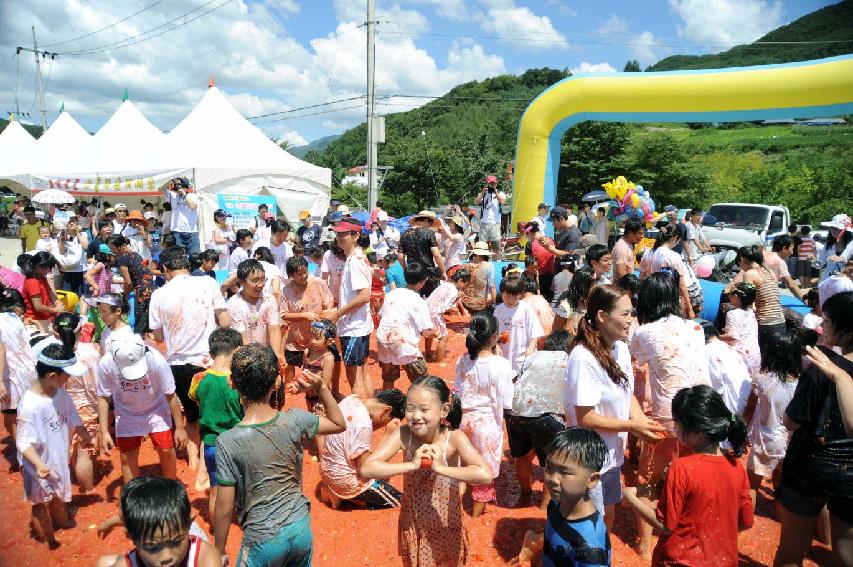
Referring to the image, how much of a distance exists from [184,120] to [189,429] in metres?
13.3

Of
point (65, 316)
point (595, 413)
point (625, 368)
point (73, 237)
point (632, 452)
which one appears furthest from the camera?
point (73, 237)

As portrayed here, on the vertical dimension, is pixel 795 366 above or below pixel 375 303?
above

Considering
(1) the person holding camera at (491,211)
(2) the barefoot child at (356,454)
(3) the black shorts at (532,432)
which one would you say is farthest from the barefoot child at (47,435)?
(1) the person holding camera at (491,211)

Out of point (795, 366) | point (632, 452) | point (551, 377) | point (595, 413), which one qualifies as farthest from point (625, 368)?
point (632, 452)

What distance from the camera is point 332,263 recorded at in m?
6.29

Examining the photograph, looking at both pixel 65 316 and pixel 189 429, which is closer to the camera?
pixel 65 316

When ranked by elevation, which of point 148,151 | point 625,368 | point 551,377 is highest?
point 148,151

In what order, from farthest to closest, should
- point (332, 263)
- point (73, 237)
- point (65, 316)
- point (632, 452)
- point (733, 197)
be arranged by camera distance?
1. point (733, 197)
2. point (73, 237)
3. point (332, 263)
4. point (632, 452)
5. point (65, 316)

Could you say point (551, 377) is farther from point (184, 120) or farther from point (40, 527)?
point (184, 120)

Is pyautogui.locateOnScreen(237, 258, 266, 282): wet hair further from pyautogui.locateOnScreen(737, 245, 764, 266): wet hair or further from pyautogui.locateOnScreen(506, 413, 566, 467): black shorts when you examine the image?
pyautogui.locateOnScreen(737, 245, 764, 266): wet hair

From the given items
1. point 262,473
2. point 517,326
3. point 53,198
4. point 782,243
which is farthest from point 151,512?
point 53,198

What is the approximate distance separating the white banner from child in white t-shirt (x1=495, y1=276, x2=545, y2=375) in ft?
39.4

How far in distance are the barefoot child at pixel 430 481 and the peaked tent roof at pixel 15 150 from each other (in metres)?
23.7

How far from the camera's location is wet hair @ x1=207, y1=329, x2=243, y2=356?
3688 millimetres
